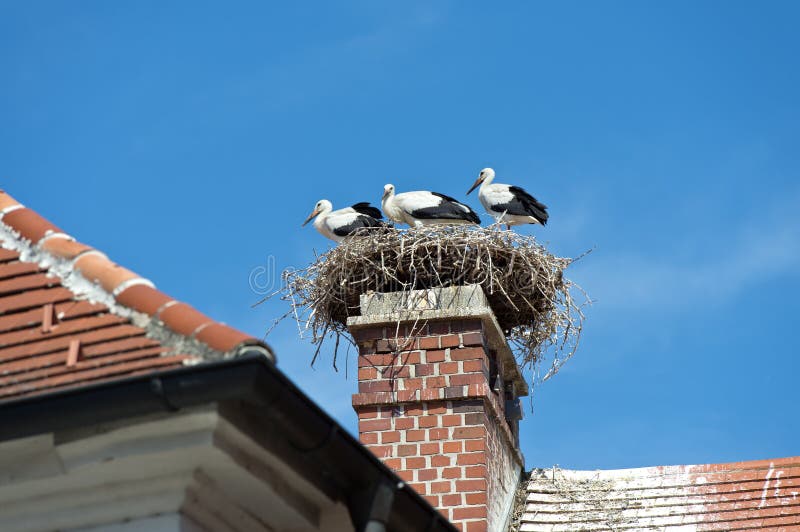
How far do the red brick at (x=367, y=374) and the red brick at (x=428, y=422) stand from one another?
432 millimetres

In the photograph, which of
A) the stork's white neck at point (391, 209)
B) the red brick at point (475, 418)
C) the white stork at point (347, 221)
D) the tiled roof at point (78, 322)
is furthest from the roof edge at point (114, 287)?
the stork's white neck at point (391, 209)

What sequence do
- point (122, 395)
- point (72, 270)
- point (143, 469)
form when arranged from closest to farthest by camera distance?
point (122, 395) < point (143, 469) < point (72, 270)

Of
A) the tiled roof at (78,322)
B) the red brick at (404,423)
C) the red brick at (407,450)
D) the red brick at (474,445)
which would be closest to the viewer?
the tiled roof at (78,322)

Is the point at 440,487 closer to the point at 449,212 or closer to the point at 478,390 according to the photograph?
the point at 478,390

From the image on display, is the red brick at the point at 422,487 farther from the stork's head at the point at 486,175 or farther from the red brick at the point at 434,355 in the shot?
the stork's head at the point at 486,175

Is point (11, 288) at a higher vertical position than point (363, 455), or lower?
higher

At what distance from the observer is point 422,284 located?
29.5 ft

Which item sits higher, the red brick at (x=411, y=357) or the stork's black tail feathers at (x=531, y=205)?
the stork's black tail feathers at (x=531, y=205)

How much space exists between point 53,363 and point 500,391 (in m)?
4.80

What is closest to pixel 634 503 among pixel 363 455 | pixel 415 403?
pixel 415 403

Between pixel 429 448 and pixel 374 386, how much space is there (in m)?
0.56

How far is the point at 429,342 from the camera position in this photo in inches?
336

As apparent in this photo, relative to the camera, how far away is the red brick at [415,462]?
8078mm

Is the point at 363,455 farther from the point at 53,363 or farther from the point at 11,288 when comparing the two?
the point at 11,288
